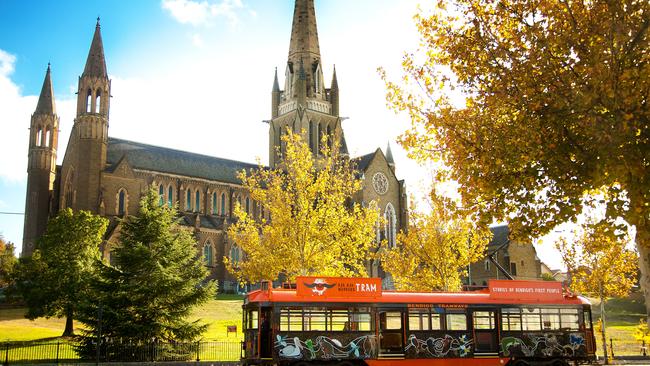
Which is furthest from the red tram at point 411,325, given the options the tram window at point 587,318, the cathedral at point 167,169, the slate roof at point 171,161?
the slate roof at point 171,161

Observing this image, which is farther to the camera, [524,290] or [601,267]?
[601,267]

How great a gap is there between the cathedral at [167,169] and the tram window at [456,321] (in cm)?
3157

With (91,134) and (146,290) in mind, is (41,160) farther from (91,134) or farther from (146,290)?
(146,290)

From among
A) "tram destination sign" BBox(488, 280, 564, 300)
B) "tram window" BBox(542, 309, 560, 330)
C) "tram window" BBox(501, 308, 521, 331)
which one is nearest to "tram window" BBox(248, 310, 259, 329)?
"tram destination sign" BBox(488, 280, 564, 300)

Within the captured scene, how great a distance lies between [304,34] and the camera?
84062mm

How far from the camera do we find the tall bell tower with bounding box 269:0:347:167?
271ft

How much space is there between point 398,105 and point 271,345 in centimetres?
843

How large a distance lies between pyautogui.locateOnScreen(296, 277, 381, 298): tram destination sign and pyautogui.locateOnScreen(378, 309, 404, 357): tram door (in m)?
0.79

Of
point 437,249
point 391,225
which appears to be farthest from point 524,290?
point 391,225

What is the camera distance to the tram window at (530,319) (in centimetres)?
2175

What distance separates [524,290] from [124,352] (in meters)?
16.0

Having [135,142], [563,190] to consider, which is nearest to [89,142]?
[135,142]

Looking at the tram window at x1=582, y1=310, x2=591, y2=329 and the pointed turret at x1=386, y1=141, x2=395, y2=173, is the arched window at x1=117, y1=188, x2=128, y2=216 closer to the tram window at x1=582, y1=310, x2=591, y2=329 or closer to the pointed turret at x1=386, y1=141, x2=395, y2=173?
the pointed turret at x1=386, y1=141, x2=395, y2=173

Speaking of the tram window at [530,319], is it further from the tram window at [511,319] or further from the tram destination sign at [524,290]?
the tram destination sign at [524,290]
